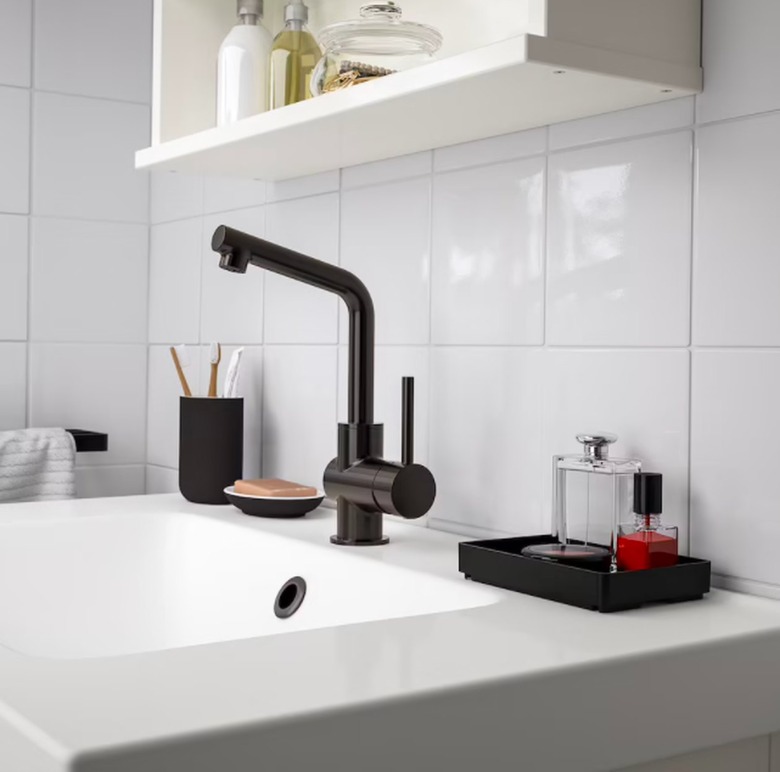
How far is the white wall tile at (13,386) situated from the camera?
5.70ft

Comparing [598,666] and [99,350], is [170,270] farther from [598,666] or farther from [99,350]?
[598,666]

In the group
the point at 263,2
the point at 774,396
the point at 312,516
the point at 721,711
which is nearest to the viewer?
the point at 721,711

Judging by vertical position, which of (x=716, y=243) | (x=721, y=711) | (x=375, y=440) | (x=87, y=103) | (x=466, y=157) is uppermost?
(x=87, y=103)

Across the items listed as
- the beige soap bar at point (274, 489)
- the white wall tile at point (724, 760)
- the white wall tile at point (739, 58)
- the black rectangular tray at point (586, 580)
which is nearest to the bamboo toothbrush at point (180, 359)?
the beige soap bar at point (274, 489)

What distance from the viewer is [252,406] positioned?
1.59 meters

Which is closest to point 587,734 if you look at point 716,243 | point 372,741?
point 372,741

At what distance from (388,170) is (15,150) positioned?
2.29 ft

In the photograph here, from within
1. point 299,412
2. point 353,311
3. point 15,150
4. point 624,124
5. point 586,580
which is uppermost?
point 15,150

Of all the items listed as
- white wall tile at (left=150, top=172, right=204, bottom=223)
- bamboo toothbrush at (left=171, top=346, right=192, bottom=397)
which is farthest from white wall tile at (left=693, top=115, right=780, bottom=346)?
white wall tile at (left=150, top=172, right=204, bottom=223)

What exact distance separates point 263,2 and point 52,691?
104 cm

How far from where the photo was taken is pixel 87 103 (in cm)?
181

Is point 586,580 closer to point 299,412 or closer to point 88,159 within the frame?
point 299,412

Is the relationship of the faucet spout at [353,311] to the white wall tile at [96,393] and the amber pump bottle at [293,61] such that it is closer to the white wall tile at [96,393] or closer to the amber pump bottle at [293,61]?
the amber pump bottle at [293,61]

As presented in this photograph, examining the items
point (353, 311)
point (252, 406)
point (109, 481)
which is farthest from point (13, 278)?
point (353, 311)
